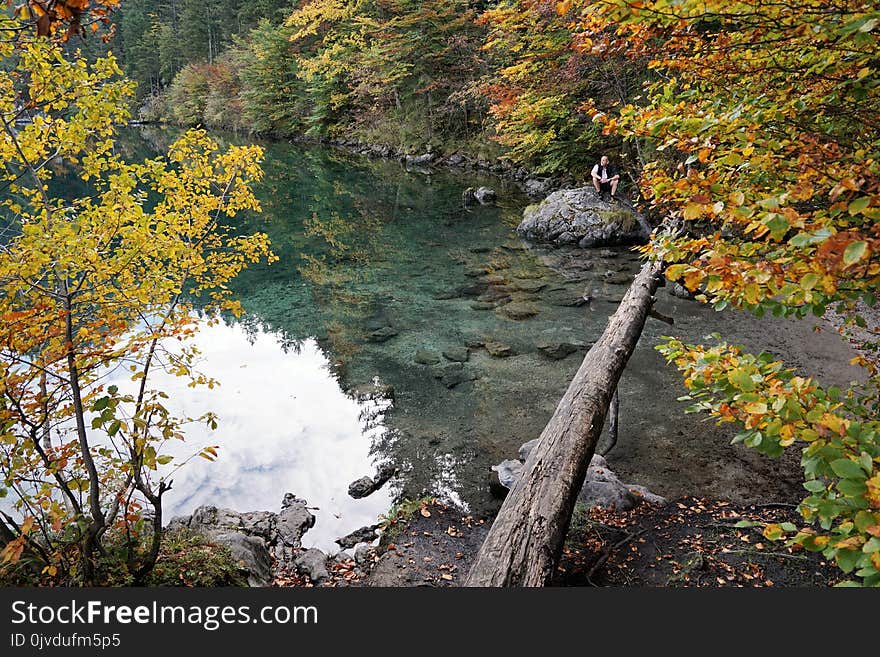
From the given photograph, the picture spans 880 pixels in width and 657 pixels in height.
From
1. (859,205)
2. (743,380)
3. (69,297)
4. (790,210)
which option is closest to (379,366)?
(69,297)

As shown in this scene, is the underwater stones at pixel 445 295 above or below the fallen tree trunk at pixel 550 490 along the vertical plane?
above

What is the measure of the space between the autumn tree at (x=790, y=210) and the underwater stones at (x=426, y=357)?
5.20 meters

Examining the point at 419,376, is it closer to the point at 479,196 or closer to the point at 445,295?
the point at 445,295

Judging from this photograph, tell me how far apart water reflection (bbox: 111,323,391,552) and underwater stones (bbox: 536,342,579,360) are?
276 centimetres

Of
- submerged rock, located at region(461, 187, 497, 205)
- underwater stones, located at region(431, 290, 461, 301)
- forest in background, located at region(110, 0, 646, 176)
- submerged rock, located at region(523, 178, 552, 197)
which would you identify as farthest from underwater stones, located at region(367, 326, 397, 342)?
submerged rock, located at region(523, 178, 552, 197)

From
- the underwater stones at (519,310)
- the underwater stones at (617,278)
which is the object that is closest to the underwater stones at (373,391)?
the underwater stones at (519,310)

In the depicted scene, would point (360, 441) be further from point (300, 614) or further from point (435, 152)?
point (435, 152)

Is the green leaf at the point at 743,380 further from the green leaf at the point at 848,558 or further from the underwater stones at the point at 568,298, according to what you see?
the underwater stones at the point at 568,298

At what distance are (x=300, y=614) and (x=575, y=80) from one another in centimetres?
1536

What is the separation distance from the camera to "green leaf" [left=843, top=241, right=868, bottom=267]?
1559mm

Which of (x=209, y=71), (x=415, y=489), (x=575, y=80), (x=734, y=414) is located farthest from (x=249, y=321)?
(x=209, y=71)

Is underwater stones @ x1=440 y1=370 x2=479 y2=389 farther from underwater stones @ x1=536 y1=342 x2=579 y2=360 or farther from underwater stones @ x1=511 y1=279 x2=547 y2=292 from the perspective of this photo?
underwater stones @ x1=511 y1=279 x2=547 y2=292

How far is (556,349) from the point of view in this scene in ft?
26.9

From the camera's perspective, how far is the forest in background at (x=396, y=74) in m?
15.0
